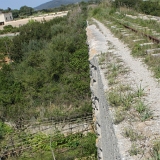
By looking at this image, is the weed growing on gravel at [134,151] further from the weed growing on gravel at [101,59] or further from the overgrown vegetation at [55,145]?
the overgrown vegetation at [55,145]

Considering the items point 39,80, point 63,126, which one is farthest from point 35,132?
point 39,80

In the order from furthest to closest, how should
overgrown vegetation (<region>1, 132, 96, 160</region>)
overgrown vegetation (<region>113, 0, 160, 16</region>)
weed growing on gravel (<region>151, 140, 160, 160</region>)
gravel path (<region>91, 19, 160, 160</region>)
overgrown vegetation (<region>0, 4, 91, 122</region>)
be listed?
overgrown vegetation (<region>113, 0, 160, 16</region>)
overgrown vegetation (<region>0, 4, 91, 122</region>)
overgrown vegetation (<region>1, 132, 96, 160</region>)
gravel path (<region>91, 19, 160, 160</region>)
weed growing on gravel (<region>151, 140, 160, 160</region>)

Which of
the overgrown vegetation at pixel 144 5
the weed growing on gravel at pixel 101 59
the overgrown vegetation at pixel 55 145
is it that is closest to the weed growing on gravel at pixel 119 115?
the weed growing on gravel at pixel 101 59

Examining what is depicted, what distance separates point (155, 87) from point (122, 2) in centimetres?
1748

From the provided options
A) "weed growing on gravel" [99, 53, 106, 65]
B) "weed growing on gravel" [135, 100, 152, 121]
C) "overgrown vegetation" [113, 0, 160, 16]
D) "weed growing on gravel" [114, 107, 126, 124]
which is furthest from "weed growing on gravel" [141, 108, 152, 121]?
"overgrown vegetation" [113, 0, 160, 16]

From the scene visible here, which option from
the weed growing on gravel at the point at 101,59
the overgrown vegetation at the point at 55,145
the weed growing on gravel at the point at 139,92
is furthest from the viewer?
the overgrown vegetation at the point at 55,145

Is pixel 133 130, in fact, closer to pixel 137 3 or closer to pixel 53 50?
pixel 53 50

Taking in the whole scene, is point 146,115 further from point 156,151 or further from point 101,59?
point 101,59

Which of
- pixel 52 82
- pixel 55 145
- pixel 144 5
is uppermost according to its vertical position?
pixel 144 5

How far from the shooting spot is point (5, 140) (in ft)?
35.1

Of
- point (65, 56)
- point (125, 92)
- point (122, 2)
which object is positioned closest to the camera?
point (125, 92)

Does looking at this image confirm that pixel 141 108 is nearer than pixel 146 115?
No

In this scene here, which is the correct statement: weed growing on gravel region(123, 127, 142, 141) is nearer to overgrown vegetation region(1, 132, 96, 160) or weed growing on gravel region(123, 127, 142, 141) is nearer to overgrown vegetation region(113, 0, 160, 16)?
overgrown vegetation region(1, 132, 96, 160)

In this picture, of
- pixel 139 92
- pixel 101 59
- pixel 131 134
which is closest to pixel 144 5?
pixel 101 59
